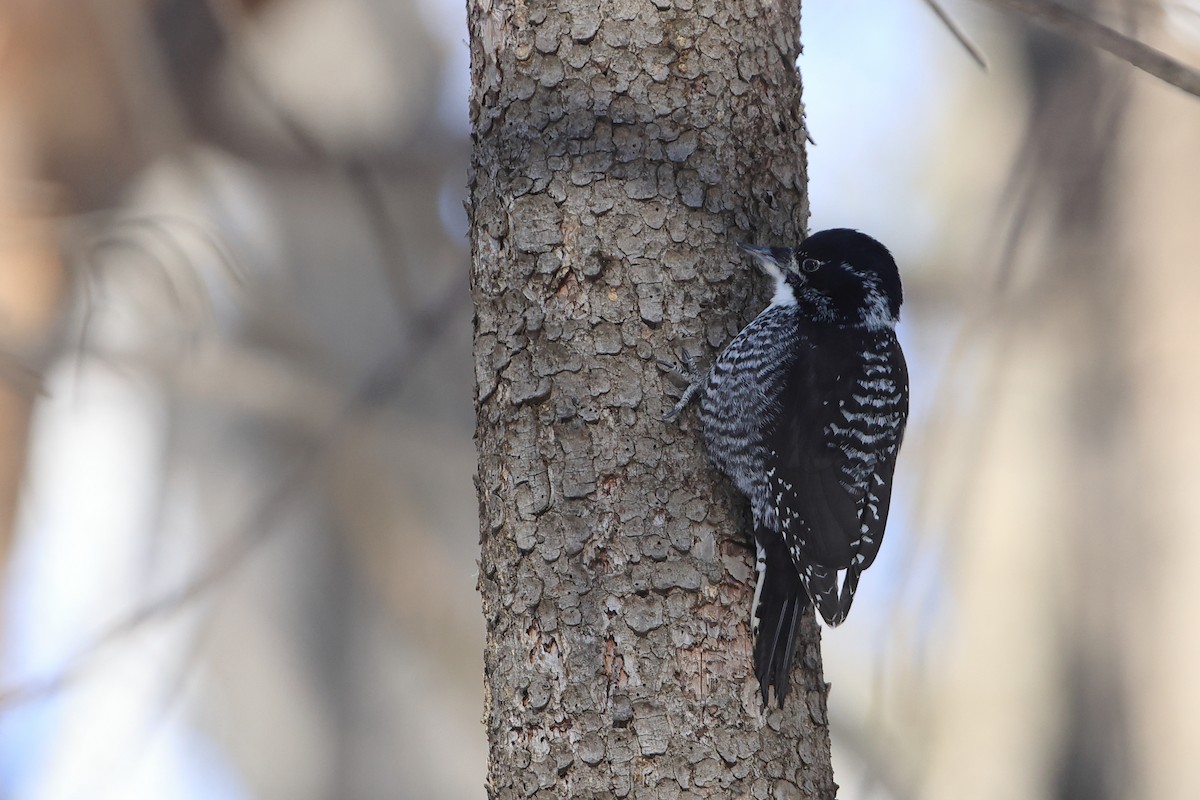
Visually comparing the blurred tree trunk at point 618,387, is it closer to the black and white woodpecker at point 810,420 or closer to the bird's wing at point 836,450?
the black and white woodpecker at point 810,420

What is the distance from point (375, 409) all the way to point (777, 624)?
14.1ft

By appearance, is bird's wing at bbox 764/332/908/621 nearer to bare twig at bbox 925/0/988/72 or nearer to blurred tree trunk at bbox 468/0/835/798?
blurred tree trunk at bbox 468/0/835/798

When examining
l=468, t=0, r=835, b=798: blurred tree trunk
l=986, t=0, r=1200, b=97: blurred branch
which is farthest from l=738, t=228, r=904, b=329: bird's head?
l=986, t=0, r=1200, b=97: blurred branch

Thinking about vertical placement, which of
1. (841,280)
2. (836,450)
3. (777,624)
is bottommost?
(777,624)

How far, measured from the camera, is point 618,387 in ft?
7.58

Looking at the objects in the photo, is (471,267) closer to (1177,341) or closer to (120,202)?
(1177,341)

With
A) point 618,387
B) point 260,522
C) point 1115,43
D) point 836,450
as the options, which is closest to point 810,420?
point 836,450

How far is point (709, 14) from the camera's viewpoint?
246 centimetres

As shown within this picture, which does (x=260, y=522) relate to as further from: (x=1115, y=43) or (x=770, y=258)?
(x=1115, y=43)

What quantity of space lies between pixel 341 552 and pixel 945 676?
334 centimetres

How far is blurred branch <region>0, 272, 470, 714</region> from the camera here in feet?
14.0

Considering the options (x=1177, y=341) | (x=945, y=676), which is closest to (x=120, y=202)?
(x=945, y=676)

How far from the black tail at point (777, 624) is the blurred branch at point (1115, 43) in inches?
46.9

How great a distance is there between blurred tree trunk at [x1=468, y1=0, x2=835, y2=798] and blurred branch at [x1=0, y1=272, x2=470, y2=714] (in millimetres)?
2061
